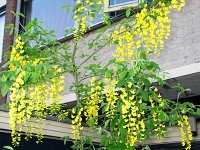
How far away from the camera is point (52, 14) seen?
32.9 feet

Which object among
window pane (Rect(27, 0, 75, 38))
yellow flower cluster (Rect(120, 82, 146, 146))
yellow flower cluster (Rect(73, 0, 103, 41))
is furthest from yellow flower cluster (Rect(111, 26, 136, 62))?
window pane (Rect(27, 0, 75, 38))

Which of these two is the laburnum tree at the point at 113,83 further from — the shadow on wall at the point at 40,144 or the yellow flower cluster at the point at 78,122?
the shadow on wall at the point at 40,144

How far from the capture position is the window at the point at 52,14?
9508 mm

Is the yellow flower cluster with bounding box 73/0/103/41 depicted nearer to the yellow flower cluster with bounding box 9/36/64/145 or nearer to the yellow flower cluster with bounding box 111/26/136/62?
the yellow flower cluster with bounding box 111/26/136/62

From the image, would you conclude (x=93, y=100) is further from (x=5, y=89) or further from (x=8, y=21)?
(x=8, y=21)

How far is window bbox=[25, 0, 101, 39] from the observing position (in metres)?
9.51

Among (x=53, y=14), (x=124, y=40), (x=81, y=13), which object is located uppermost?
(x=53, y=14)

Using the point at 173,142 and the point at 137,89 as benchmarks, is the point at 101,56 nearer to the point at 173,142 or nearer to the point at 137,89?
the point at 173,142

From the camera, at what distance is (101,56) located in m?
7.74

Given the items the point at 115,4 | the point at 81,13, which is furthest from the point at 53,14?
the point at 81,13

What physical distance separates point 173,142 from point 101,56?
2043 mm

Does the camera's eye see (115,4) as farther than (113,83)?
Yes

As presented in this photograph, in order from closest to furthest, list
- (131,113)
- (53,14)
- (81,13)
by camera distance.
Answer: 1. (131,113)
2. (81,13)
3. (53,14)

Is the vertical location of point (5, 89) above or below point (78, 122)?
above
